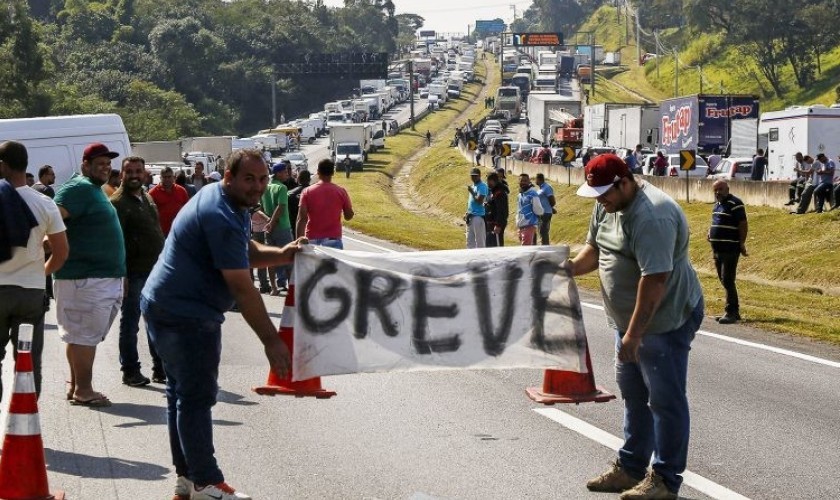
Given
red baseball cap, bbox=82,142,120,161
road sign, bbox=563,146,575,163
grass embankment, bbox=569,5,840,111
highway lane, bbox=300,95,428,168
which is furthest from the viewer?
grass embankment, bbox=569,5,840,111

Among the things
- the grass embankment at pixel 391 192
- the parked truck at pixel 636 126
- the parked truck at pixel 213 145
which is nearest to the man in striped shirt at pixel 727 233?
the grass embankment at pixel 391 192

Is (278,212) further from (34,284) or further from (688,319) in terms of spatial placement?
(688,319)

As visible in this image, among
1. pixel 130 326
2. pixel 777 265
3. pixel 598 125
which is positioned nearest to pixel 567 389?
pixel 130 326

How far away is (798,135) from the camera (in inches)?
1741

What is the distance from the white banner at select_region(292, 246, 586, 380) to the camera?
8836 millimetres

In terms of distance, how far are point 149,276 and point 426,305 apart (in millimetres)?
1696

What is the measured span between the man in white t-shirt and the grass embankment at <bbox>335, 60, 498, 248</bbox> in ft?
83.2

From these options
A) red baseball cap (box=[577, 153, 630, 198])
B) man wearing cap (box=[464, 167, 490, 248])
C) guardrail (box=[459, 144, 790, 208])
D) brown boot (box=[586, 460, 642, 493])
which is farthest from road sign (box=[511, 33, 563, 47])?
red baseball cap (box=[577, 153, 630, 198])

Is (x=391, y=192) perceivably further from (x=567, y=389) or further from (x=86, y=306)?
(x=567, y=389)

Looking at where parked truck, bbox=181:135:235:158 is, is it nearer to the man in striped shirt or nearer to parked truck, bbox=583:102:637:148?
parked truck, bbox=583:102:637:148

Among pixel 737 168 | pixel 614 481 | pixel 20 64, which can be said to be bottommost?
pixel 737 168

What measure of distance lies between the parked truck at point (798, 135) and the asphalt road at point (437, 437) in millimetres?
30913

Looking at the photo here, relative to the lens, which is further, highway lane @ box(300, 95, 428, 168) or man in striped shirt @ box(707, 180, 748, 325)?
highway lane @ box(300, 95, 428, 168)

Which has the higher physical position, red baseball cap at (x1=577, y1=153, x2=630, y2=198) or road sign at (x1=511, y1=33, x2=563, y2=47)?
road sign at (x1=511, y1=33, x2=563, y2=47)
